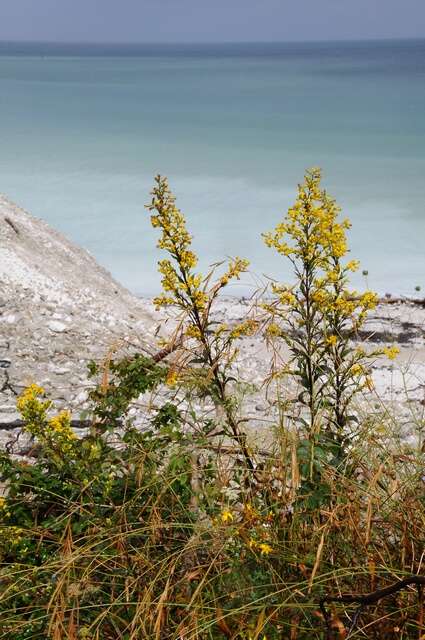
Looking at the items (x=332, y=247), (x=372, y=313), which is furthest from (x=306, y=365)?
(x=372, y=313)

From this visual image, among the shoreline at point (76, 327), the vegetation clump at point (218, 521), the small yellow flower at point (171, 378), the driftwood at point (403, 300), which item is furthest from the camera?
the driftwood at point (403, 300)

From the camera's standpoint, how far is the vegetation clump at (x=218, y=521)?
66.1 inches

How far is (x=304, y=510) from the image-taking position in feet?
6.25

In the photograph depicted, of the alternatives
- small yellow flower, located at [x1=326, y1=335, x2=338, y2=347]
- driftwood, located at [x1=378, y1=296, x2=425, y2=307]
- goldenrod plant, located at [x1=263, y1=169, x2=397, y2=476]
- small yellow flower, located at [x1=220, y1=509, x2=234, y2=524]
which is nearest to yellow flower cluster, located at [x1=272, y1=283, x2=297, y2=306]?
goldenrod plant, located at [x1=263, y1=169, x2=397, y2=476]

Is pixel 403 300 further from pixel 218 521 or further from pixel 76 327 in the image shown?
pixel 218 521

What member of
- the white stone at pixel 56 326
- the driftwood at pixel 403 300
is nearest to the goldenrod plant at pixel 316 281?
the white stone at pixel 56 326

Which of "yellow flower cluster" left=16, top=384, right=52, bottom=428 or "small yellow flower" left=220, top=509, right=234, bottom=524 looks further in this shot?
"yellow flower cluster" left=16, top=384, right=52, bottom=428

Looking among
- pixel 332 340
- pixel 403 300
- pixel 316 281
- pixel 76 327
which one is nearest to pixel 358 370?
pixel 332 340

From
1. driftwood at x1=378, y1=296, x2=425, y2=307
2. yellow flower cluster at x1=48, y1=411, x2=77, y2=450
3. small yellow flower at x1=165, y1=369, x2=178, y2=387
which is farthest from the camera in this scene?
driftwood at x1=378, y1=296, x2=425, y2=307

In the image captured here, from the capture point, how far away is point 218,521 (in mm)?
1852

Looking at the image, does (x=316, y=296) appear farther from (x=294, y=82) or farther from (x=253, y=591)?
(x=294, y=82)

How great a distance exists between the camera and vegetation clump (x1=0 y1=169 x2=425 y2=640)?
168 centimetres

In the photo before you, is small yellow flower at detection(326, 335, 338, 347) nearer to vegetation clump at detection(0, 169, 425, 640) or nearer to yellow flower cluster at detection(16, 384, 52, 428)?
vegetation clump at detection(0, 169, 425, 640)

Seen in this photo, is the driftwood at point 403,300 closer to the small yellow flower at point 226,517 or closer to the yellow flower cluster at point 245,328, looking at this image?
the yellow flower cluster at point 245,328
